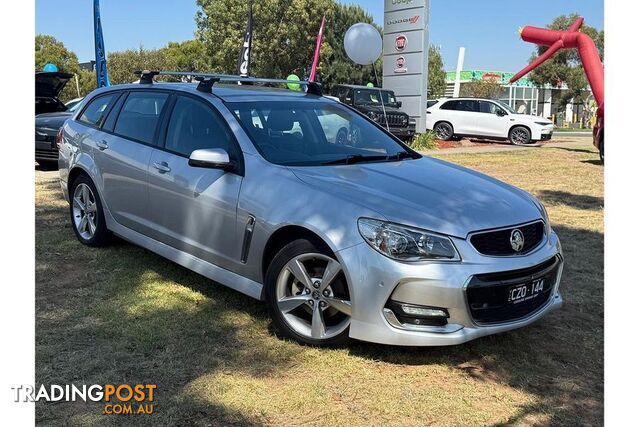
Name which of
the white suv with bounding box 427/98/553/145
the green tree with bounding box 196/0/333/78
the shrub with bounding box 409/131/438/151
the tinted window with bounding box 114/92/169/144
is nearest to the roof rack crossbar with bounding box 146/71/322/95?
the tinted window with bounding box 114/92/169/144

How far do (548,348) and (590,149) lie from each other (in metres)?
16.3

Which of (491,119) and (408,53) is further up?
(408,53)

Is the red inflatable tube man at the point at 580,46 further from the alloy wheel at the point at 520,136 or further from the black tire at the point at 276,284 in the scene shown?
the black tire at the point at 276,284

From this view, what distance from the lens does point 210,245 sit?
4.29 m

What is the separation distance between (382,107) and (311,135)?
549 inches

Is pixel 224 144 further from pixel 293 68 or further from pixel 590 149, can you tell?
pixel 293 68

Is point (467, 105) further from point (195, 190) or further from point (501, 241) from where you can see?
point (501, 241)

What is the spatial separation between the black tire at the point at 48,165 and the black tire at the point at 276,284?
997 cm

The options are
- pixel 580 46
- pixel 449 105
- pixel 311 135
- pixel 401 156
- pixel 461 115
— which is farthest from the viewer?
pixel 449 105

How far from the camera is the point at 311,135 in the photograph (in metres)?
4.65

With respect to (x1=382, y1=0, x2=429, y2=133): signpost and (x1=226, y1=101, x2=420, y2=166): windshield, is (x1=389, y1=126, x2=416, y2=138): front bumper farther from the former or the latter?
(x1=226, y1=101, x2=420, y2=166): windshield

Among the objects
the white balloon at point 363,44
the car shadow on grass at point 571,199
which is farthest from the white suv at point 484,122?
the car shadow on grass at point 571,199

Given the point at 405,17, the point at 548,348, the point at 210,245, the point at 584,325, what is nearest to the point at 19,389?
the point at 210,245

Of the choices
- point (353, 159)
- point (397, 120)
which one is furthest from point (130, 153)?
point (397, 120)
